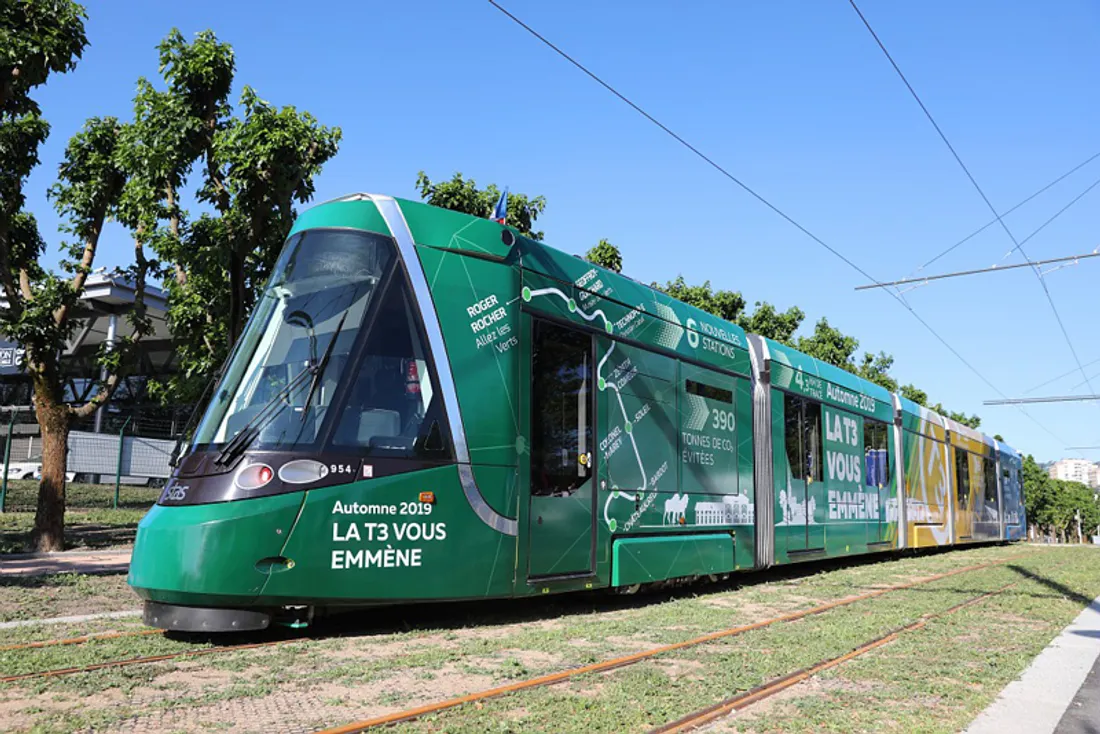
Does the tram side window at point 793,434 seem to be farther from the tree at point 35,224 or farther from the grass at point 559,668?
the tree at point 35,224

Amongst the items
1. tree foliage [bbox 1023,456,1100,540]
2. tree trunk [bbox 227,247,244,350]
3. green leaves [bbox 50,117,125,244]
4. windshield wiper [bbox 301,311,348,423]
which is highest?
green leaves [bbox 50,117,125,244]

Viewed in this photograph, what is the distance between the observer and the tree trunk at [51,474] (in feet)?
45.2

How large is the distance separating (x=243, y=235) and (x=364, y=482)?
7.31 meters

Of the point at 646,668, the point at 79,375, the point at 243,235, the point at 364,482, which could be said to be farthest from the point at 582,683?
the point at 79,375

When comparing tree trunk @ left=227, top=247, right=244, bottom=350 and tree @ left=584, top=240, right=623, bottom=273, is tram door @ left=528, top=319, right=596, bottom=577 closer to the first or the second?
tree trunk @ left=227, top=247, right=244, bottom=350

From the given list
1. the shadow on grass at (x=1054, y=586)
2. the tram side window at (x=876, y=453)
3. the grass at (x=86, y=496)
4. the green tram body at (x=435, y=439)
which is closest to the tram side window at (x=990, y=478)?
the shadow on grass at (x=1054, y=586)

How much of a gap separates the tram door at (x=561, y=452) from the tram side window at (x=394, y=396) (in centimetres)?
125

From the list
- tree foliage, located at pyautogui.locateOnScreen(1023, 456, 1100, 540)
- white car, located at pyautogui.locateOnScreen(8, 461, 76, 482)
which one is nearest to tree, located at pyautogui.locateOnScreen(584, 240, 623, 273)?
white car, located at pyautogui.locateOnScreen(8, 461, 76, 482)

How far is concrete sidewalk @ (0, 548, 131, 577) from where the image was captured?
11293 millimetres

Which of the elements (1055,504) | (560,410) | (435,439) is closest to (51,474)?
(435,439)

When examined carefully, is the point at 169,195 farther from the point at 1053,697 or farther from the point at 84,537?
the point at 1053,697

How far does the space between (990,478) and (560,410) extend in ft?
75.1

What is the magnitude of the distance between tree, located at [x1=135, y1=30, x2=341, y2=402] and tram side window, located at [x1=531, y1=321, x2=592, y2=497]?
6.02 metres

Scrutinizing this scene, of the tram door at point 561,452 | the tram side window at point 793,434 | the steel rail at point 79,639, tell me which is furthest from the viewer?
the tram side window at point 793,434
